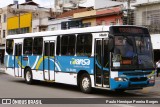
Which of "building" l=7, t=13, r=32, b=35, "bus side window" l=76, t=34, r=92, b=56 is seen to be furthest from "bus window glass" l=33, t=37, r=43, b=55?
"building" l=7, t=13, r=32, b=35

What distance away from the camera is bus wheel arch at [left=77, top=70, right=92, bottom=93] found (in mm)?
16453

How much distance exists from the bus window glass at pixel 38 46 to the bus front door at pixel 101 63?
537 cm

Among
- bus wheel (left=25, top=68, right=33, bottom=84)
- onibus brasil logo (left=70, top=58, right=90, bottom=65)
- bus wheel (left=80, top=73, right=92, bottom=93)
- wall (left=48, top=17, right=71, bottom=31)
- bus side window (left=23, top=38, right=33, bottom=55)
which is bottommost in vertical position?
bus wheel (left=25, top=68, right=33, bottom=84)

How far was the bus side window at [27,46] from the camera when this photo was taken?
71.9 feet

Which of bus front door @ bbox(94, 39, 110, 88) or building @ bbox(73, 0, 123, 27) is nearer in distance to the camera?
bus front door @ bbox(94, 39, 110, 88)

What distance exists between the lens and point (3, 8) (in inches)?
2677

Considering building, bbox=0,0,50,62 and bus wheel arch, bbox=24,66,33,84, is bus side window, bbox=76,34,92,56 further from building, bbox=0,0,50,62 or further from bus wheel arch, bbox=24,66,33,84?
building, bbox=0,0,50,62

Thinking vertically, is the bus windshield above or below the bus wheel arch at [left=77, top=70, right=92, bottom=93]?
above

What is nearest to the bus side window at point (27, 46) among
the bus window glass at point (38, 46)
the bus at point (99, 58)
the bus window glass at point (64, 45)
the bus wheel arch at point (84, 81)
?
the bus window glass at point (38, 46)

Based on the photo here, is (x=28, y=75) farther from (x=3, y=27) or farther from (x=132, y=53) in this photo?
(x=3, y=27)

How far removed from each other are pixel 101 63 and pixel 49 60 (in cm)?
467

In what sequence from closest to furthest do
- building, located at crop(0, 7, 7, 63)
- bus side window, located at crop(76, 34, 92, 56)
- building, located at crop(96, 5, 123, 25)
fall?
bus side window, located at crop(76, 34, 92, 56)
building, located at crop(96, 5, 123, 25)
building, located at crop(0, 7, 7, 63)

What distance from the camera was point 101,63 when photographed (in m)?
15.7

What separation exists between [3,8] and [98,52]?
54563 millimetres
